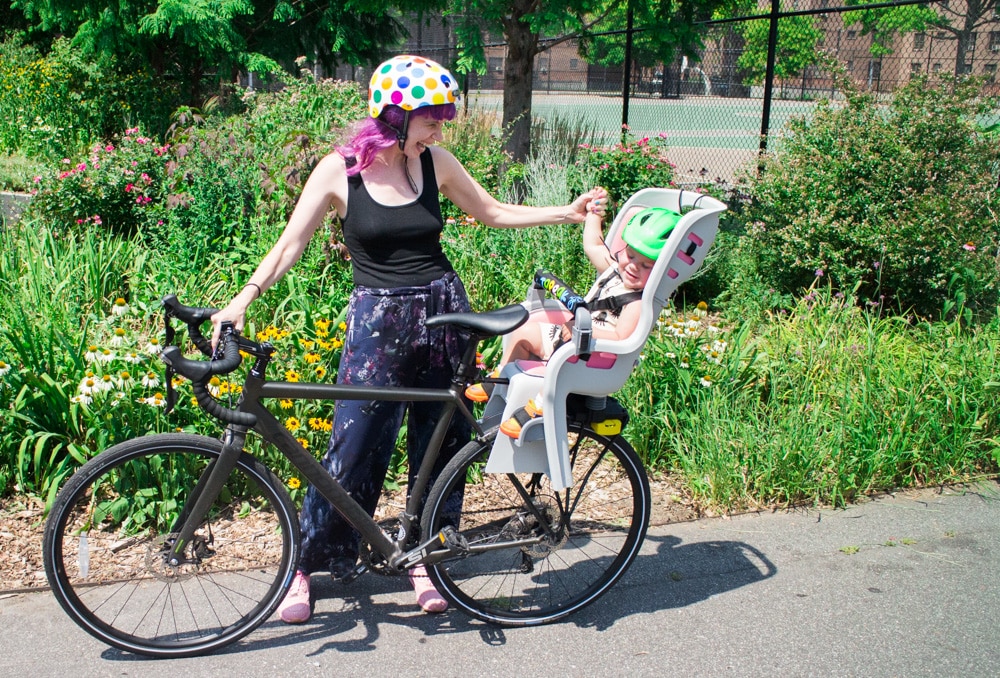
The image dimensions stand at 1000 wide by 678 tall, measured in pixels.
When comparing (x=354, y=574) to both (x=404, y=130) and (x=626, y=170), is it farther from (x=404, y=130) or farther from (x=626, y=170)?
(x=626, y=170)

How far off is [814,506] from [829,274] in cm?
215

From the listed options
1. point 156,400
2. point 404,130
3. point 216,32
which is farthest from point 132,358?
point 216,32

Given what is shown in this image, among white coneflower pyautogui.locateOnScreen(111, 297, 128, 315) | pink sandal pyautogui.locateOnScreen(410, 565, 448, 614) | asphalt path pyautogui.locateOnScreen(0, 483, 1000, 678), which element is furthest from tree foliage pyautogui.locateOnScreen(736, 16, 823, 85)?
pink sandal pyautogui.locateOnScreen(410, 565, 448, 614)

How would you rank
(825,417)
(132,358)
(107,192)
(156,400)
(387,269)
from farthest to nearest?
(107,192)
(825,417)
(132,358)
(156,400)
(387,269)

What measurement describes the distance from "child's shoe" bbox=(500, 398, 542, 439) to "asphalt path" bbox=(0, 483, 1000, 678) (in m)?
0.78

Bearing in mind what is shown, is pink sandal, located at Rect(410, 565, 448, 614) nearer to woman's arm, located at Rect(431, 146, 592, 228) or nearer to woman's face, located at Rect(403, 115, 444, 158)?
woman's arm, located at Rect(431, 146, 592, 228)

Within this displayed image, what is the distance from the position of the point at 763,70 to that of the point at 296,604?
364 inches

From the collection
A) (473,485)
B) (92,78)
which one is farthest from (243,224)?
(92,78)

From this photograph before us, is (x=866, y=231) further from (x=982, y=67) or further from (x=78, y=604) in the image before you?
(x=78, y=604)

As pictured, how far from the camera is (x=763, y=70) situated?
10602 mm

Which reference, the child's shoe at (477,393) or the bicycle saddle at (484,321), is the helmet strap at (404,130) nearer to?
the bicycle saddle at (484,321)

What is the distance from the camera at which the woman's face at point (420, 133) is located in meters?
2.88

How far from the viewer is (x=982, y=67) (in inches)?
329

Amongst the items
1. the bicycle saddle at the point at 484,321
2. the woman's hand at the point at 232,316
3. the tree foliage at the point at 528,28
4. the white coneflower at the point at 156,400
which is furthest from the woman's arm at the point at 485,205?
the tree foliage at the point at 528,28
